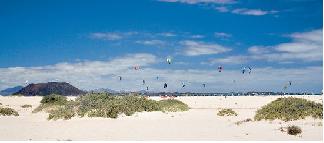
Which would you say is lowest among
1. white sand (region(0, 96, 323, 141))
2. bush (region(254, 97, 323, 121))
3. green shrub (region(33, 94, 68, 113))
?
white sand (region(0, 96, 323, 141))

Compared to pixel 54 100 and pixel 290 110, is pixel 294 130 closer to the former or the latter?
pixel 290 110

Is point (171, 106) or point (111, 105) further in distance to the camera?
point (171, 106)

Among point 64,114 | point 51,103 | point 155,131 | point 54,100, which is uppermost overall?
point 54,100

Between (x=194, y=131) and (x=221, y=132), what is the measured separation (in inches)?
49.1

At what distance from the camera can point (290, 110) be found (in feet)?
81.2

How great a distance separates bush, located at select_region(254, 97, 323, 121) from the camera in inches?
944

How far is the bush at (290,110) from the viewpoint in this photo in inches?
944

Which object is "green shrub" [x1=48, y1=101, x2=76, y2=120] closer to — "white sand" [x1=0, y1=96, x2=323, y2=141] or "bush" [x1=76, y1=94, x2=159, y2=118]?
"bush" [x1=76, y1=94, x2=159, y2=118]

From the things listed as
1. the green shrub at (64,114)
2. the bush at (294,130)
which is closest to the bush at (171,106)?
the green shrub at (64,114)

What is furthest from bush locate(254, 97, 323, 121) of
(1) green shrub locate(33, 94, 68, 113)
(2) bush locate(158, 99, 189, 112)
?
(1) green shrub locate(33, 94, 68, 113)

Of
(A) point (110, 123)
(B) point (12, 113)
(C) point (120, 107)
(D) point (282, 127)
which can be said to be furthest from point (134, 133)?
(B) point (12, 113)

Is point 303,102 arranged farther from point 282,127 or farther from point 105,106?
point 105,106

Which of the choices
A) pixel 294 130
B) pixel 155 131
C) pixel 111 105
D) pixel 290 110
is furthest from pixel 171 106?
pixel 294 130

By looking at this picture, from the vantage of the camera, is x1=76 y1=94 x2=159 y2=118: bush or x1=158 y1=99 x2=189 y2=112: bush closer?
x1=76 y1=94 x2=159 y2=118: bush
